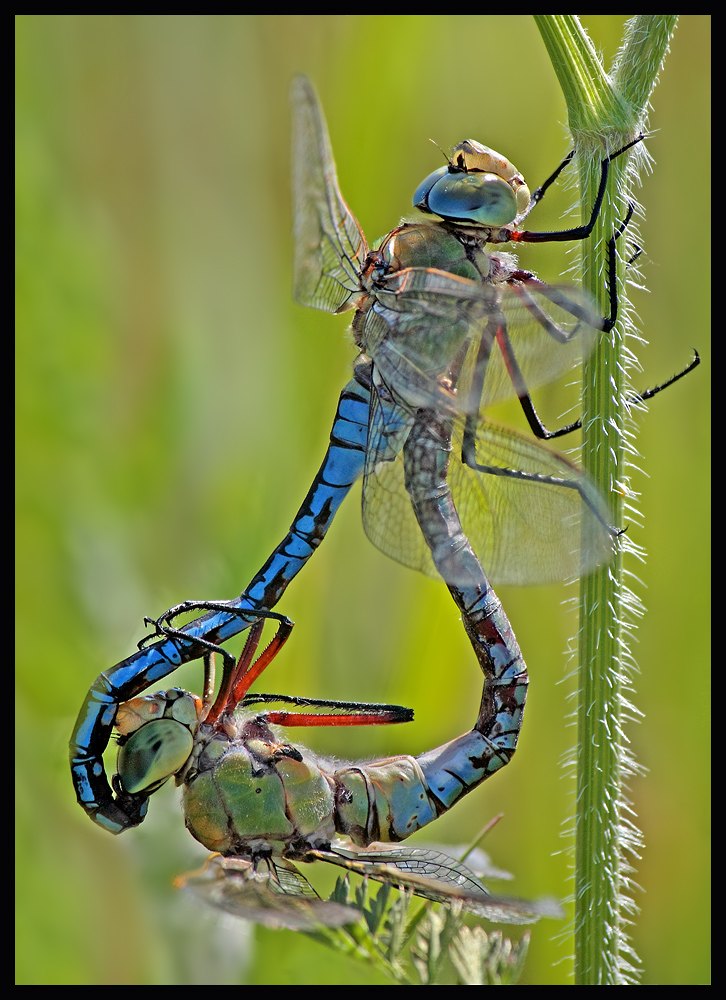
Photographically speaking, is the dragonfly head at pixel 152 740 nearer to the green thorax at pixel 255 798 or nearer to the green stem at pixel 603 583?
the green thorax at pixel 255 798

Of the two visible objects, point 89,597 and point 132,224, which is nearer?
point 89,597

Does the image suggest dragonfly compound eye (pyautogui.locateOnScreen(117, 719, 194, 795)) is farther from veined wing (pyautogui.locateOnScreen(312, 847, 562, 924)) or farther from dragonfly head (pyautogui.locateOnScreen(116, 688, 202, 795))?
veined wing (pyautogui.locateOnScreen(312, 847, 562, 924))

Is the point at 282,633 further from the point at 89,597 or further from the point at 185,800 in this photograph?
the point at 89,597

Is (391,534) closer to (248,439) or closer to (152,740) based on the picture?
(152,740)

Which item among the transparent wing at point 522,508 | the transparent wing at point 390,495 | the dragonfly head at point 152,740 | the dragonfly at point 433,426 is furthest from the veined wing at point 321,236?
the dragonfly head at point 152,740

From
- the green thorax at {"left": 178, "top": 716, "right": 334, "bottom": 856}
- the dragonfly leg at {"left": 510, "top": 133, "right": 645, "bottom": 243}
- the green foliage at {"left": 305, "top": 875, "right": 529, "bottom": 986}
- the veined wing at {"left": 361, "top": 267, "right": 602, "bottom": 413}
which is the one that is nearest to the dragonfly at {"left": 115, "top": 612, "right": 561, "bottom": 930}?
the green thorax at {"left": 178, "top": 716, "right": 334, "bottom": 856}

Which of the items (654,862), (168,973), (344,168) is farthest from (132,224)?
(654,862)
